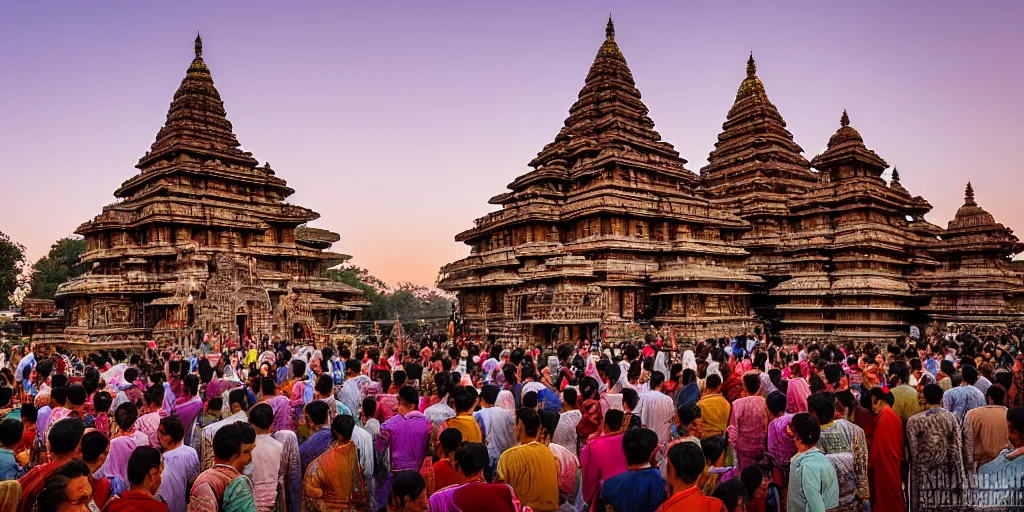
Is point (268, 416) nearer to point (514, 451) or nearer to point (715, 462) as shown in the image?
point (514, 451)

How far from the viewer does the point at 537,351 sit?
17.2 metres

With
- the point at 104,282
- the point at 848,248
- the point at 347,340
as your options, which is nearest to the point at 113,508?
the point at 347,340

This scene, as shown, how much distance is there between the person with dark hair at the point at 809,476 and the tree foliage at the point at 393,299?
65.8 meters

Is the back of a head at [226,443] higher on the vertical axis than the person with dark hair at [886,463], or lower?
higher

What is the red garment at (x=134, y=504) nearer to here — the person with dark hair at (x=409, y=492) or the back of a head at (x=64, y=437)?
the back of a head at (x=64, y=437)

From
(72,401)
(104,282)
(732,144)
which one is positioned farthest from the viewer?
(732,144)

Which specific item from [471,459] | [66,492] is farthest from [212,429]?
[471,459]

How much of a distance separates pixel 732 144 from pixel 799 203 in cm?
859

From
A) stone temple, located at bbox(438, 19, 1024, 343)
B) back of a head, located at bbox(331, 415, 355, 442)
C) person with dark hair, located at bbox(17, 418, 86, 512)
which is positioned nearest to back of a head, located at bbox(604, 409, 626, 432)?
back of a head, located at bbox(331, 415, 355, 442)

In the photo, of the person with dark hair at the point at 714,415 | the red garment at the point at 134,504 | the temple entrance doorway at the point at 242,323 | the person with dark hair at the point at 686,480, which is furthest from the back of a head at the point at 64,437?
the temple entrance doorway at the point at 242,323

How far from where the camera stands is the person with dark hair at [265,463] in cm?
573

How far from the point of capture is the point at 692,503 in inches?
159

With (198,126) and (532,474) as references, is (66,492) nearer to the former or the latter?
(532,474)

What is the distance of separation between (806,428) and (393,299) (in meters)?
75.9
